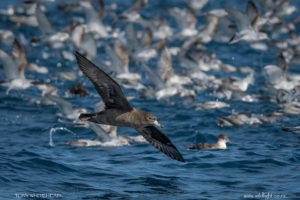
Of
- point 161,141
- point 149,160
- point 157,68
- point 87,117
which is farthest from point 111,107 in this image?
point 157,68

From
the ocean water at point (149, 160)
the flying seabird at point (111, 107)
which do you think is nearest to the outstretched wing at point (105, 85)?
the flying seabird at point (111, 107)

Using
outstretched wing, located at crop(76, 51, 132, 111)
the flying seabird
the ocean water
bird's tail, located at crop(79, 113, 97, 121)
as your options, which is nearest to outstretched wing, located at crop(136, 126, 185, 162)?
the flying seabird

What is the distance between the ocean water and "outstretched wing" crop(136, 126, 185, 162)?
45 centimetres

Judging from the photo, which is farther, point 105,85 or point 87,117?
point 87,117

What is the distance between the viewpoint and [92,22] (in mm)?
26344

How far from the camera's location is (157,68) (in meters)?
22.2

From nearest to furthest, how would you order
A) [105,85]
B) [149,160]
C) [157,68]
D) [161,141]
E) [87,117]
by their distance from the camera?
[105,85]
[87,117]
[161,141]
[149,160]
[157,68]

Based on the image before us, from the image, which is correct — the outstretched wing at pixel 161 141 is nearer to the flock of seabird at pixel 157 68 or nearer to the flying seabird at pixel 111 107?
the flock of seabird at pixel 157 68

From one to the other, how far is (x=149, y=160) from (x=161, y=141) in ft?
4.89

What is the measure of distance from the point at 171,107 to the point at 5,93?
17.8 feet

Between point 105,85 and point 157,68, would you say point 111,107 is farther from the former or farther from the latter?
point 157,68

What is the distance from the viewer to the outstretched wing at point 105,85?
28.7 ft

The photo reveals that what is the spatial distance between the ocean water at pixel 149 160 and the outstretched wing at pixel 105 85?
1441 millimetres

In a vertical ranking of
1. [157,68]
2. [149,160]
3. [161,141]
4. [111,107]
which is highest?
[157,68]
